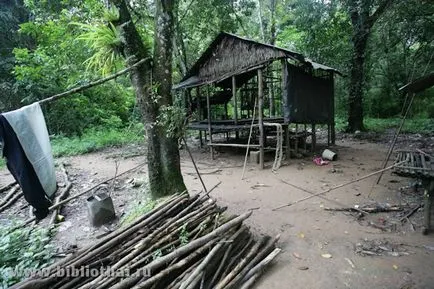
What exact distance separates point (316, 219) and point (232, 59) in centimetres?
681

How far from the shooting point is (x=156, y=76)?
16.3ft

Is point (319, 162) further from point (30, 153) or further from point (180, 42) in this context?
point (180, 42)

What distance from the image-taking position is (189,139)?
54.2 feet

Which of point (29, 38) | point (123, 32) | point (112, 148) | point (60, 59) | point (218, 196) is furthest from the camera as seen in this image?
point (29, 38)

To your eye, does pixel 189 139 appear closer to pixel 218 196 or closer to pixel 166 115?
pixel 218 196

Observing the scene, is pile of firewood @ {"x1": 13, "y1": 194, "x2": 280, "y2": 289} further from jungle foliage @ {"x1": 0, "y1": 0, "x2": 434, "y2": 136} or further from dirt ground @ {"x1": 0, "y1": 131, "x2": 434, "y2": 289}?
jungle foliage @ {"x1": 0, "y1": 0, "x2": 434, "y2": 136}

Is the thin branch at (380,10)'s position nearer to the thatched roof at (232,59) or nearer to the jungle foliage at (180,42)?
the jungle foliage at (180,42)

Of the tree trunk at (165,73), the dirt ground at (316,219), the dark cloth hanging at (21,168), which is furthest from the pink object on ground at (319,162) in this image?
the dark cloth hanging at (21,168)

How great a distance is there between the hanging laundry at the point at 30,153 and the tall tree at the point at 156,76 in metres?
1.69

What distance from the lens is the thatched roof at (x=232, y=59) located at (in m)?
8.71

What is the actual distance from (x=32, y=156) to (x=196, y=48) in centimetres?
1418

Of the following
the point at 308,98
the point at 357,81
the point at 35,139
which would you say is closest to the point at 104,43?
the point at 35,139

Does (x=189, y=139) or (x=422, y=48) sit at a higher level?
(x=422, y=48)

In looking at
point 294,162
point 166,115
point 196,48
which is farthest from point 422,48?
point 196,48
